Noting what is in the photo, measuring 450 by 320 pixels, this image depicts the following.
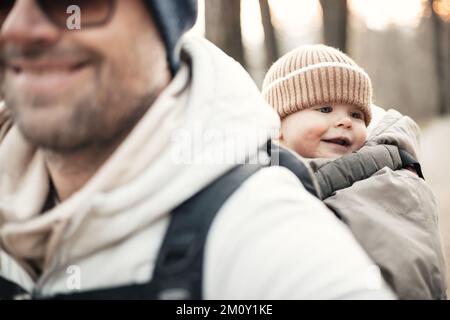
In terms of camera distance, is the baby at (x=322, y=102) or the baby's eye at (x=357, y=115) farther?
the baby's eye at (x=357, y=115)

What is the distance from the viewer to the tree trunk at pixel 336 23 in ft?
20.1

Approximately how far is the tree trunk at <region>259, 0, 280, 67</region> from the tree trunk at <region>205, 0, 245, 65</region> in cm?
335

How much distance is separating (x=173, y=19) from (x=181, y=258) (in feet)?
1.84

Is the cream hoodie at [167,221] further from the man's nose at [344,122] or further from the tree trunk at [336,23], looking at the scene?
the tree trunk at [336,23]

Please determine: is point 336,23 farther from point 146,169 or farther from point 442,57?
point 442,57

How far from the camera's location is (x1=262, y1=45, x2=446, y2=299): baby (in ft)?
4.80

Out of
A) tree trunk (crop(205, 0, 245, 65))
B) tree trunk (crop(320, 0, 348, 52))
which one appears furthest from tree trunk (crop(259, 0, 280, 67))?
tree trunk (crop(205, 0, 245, 65))

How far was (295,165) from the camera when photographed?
143 centimetres

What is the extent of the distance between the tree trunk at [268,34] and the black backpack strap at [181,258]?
627 cm

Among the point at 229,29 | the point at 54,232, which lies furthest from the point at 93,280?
the point at 229,29

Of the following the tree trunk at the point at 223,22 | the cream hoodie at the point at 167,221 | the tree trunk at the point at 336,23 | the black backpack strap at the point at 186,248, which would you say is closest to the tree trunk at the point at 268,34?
the tree trunk at the point at 336,23

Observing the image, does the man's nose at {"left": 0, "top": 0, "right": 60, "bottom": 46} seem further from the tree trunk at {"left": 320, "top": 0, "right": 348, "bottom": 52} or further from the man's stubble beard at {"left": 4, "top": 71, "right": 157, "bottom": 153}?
the tree trunk at {"left": 320, "top": 0, "right": 348, "bottom": 52}

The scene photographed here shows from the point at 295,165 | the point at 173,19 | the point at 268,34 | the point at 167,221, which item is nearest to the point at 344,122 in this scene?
the point at 295,165
